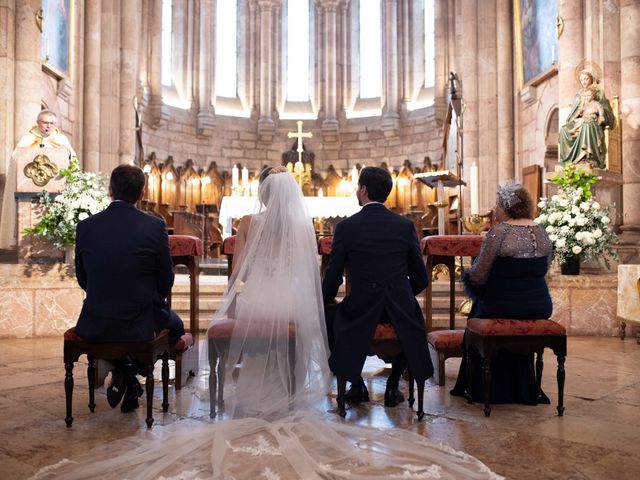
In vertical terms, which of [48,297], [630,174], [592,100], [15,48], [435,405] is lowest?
[435,405]

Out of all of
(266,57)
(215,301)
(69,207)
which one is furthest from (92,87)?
(266,57)

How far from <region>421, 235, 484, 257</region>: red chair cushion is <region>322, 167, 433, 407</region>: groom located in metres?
1.21

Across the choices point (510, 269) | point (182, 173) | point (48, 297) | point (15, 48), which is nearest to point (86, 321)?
point (510, 269)

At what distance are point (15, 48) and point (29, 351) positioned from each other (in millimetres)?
4840

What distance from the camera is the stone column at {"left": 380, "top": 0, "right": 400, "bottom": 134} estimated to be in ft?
55.2

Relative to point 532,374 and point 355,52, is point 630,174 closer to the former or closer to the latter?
point 532,374

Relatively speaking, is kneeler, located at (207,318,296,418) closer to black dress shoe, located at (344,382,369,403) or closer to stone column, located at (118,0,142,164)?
black dress shoe, located at (344,382,369,403)

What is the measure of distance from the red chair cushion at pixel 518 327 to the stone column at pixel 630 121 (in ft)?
16.4

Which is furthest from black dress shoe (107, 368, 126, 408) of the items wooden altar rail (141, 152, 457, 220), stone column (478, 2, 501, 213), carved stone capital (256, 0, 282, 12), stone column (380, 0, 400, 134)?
carved stone capital (256, 0, 282, 12)

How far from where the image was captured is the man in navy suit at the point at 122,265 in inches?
138

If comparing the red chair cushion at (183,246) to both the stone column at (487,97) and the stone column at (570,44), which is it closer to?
the stone column at (570,44)

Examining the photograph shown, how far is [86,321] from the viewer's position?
3568mm

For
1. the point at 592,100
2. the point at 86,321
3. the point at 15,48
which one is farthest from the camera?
the point at 15,48

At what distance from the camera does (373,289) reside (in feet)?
12.2
